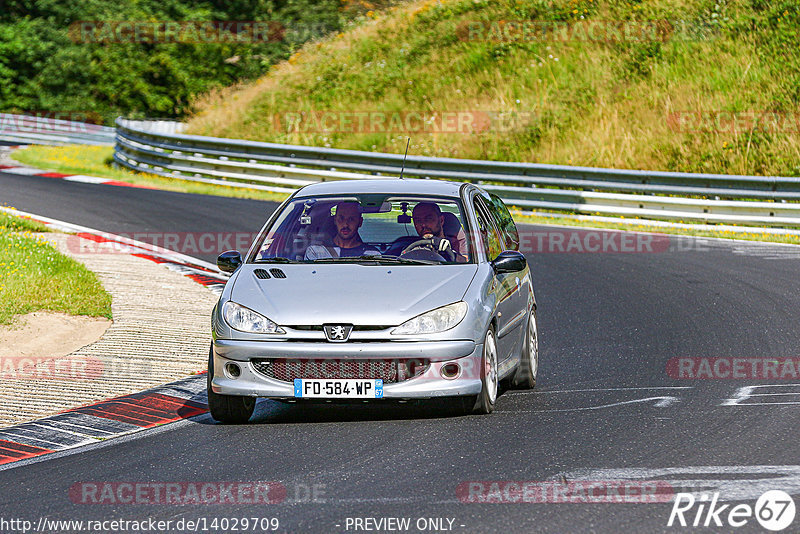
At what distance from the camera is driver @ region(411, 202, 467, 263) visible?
860cm

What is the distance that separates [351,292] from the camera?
25.1 feet

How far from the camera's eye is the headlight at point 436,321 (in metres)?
7.46

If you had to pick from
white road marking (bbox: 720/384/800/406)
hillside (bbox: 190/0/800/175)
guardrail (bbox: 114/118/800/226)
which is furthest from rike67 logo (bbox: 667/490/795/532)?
hillside (bbox: 190/0/800/175)

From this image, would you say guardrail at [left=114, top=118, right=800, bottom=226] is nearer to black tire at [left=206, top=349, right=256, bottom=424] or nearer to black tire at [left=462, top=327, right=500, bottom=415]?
black tire at [left=462, top=327, right=500, bottom=415]

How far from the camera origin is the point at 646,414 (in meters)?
7.78

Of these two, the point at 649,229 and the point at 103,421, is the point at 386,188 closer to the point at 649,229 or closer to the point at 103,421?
the point at 103,421

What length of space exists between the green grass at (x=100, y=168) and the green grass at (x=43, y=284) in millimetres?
11311

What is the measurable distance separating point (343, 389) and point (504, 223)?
315 cm

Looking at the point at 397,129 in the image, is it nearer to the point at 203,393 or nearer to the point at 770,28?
the point at 770,28

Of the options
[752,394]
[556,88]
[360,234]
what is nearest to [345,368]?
[360,234]

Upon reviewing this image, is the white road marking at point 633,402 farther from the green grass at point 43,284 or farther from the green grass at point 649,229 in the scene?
the green grass at point 649,229

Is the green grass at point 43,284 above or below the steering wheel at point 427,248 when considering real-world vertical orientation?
below

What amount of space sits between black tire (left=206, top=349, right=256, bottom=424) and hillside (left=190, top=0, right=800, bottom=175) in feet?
60.9

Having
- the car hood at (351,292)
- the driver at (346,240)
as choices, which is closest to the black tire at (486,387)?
the car hood at (351,292)
